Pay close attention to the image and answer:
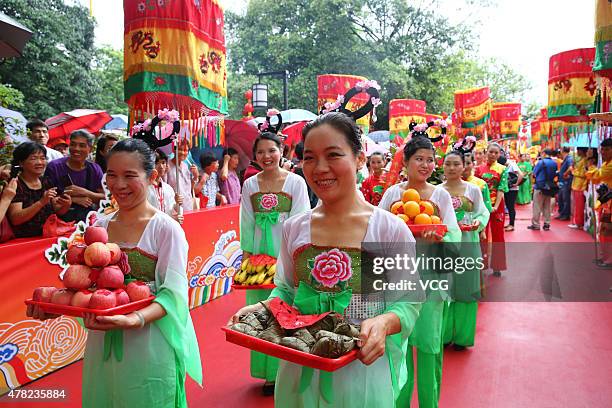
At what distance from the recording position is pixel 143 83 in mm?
4320

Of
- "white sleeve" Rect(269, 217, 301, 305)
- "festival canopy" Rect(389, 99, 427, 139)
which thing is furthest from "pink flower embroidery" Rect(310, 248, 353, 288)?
"festival canopy" Rect(389, 99, 427, 139)

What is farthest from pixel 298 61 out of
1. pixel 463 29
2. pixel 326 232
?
pixel 326 232

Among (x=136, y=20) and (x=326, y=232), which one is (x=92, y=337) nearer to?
(x=326, y=232)

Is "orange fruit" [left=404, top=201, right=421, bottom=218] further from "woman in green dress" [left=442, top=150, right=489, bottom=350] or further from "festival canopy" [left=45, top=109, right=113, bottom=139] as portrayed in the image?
"festival canopy" [left=45, top=109, right=113, bottom=139]

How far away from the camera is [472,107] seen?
1307 centimetres

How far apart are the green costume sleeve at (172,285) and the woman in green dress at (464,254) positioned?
275 cm

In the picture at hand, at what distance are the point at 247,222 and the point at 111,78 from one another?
859 inches

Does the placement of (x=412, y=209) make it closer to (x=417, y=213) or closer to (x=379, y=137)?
(x=417, y=213)

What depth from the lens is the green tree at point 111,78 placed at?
68.6 ft

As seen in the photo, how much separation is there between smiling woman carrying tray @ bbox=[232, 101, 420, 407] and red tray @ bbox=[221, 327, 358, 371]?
0.45 ft

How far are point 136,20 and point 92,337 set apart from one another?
325 centimetres

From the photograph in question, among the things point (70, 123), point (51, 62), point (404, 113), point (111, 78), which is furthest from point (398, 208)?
point (111, 78)

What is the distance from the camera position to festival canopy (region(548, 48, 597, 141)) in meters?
6.96

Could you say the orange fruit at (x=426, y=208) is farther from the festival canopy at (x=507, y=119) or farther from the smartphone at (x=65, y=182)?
the festival canopy at (x=507, y=119)
